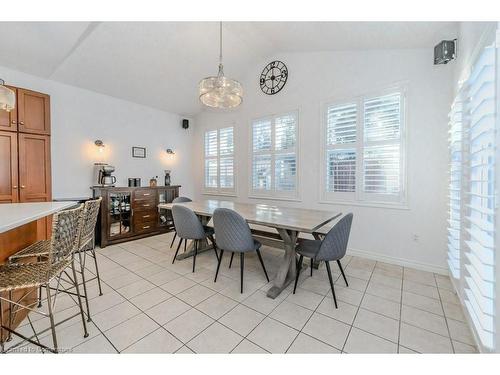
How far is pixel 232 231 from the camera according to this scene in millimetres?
2230

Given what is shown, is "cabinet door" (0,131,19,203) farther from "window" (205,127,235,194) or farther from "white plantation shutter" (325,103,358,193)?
"white plantation shutter" (325,103,358,193)

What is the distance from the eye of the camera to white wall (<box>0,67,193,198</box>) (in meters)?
3.56

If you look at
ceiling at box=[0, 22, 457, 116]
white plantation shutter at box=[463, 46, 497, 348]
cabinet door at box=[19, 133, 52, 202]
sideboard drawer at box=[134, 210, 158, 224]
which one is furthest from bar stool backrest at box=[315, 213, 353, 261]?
cabinet door at box=[19, 133, 52, 202]

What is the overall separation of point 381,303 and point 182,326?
5.99 feet

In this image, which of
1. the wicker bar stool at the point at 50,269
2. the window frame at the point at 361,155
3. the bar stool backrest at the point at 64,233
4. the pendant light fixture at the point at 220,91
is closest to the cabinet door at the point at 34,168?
the wicker bar stool at the point at 50,269

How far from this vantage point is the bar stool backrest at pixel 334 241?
77.6 inches

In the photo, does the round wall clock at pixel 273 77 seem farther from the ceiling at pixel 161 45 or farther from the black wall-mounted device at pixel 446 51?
the black wall-mounted device at pixel 446 51

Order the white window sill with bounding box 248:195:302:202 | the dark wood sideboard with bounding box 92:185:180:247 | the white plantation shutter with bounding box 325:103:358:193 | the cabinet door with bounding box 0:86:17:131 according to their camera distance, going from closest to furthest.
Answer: the cabinet door with bounding box 0:86:17:131
the white plantation shutter with bounding box 325:103:358:193
the dark wood sideboard with bounding box 92:185:180:247
the white window sill with bounding box 248:195:302:202

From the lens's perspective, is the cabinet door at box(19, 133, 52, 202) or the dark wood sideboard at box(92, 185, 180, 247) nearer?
the cabinet door at box(19, 133, 52, 202)

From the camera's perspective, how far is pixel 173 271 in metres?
2.76

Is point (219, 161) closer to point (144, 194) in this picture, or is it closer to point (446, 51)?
point (144, 194)

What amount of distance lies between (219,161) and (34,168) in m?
3.12

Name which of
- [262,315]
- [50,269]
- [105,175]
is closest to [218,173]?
[105,175]
